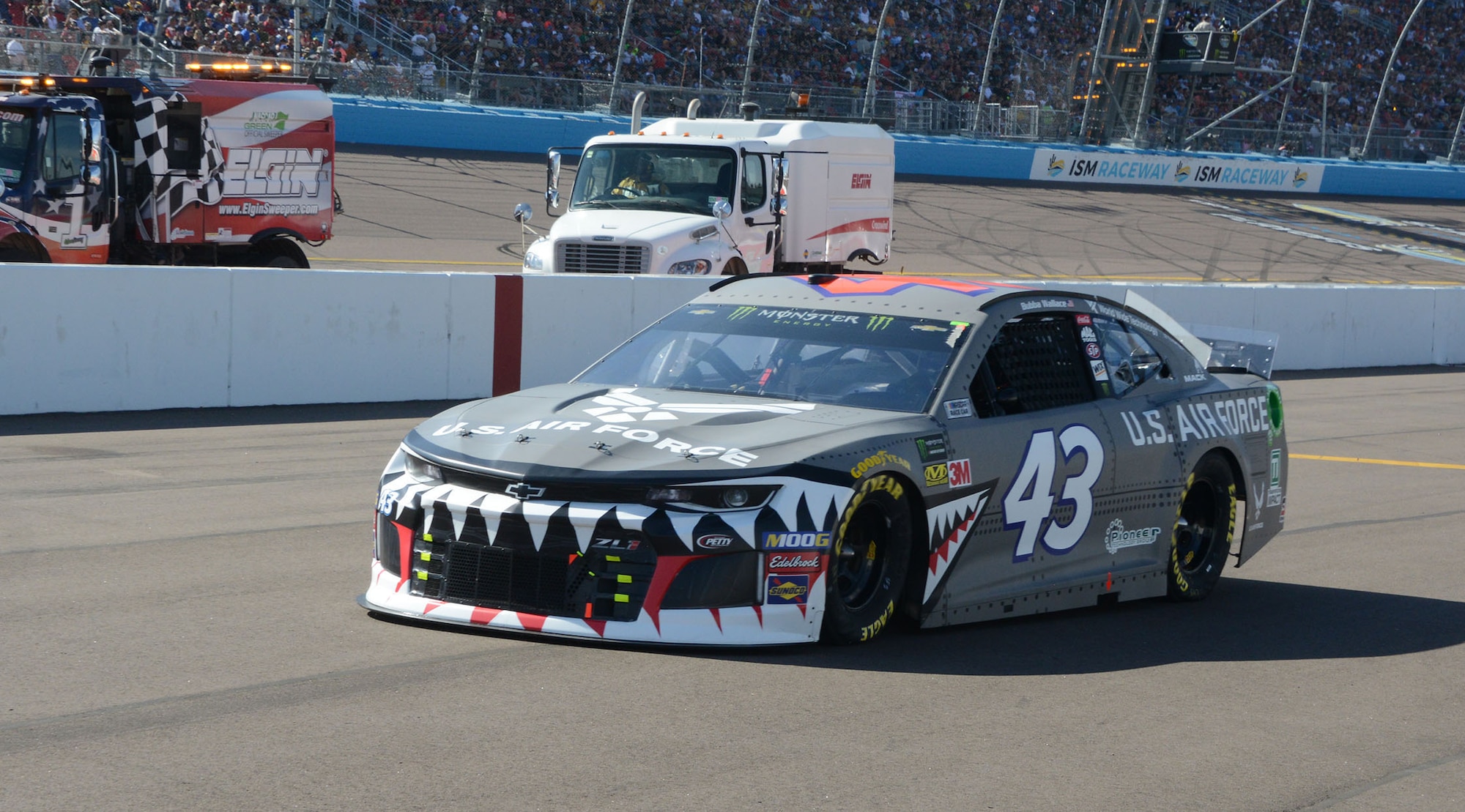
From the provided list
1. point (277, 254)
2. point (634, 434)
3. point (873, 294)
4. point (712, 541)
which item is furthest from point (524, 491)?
point (277, 254)

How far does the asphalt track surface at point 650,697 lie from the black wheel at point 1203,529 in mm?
116

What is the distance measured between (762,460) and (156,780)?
2318 millimetres

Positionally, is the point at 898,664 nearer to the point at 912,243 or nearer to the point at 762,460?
the point at 762,460

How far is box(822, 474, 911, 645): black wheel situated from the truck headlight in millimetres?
12079

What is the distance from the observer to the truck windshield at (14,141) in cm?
1678

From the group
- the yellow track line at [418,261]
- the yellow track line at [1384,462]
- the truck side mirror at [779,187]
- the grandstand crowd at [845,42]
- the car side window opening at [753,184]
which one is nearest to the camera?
the yellow track line at [1384,462]

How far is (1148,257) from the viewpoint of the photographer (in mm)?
33938

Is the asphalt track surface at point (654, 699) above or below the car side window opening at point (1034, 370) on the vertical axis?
below

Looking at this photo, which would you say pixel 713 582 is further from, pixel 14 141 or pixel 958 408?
pixel 14 141

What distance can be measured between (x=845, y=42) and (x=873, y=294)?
1370 inches

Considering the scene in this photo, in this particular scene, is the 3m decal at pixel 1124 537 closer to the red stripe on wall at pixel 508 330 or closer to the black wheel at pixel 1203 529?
the black wheel at pixel 1203 529

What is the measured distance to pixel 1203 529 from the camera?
7.75 meters

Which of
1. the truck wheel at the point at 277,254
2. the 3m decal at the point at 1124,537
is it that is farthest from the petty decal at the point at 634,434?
the truck wheel at the point at 277,254

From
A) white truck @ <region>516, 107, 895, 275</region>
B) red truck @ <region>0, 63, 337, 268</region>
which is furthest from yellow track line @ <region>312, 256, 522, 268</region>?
white truck @ <region>516, 107, 895, 275</region>
